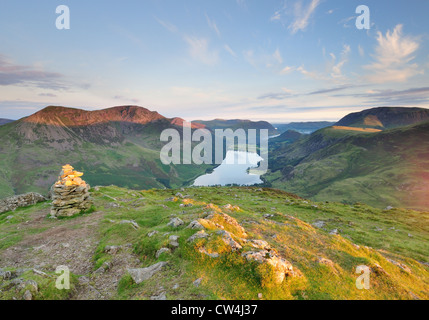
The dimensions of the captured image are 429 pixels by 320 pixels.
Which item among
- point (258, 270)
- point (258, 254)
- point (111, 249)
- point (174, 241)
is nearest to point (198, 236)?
point (174, 241)

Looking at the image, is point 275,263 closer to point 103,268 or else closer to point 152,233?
point 152,233

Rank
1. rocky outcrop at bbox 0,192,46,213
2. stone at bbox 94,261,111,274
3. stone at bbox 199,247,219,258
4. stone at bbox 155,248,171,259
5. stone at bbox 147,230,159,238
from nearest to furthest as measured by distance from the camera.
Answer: stone at bbox 199,247,219,258, stone at bbox 155,248,171,259, stone at bbox 94,261,111,274, stone at bbox 147,230,159,238, rocky outcrop at bbox 0,192,46,213

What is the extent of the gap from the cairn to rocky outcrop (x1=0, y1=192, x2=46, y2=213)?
35.0ft

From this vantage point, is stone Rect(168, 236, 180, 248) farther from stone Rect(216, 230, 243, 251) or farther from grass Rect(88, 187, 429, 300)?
stone Rect(216, 230, 243, 251)

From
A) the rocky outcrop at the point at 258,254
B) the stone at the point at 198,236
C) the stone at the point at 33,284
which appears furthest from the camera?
the stone at the point at 198,236

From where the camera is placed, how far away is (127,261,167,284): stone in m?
14.6

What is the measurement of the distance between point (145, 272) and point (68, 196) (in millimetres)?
27355

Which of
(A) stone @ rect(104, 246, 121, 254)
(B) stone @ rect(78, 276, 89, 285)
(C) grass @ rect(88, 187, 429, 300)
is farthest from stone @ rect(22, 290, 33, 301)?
(A) stone @ rect(104, 246, 121, 254)

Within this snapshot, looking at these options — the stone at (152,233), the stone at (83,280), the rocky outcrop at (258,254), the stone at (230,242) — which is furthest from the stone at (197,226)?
the stone at (83,280)

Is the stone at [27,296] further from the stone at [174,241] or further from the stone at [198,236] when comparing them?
the stone at [198,236]

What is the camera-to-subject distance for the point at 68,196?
3409 centimetres

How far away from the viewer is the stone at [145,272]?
1464 centimetres

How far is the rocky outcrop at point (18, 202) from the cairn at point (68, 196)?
10661 mm

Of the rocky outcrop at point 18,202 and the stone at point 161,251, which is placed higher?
the stone at point 161,251
